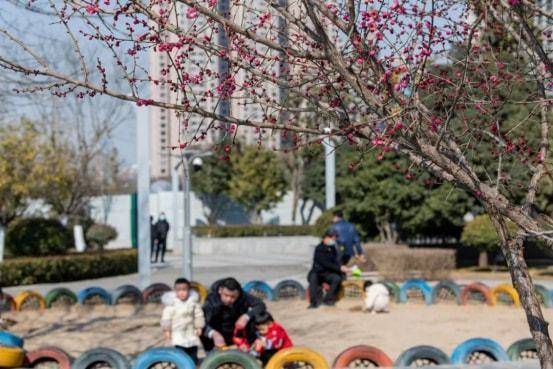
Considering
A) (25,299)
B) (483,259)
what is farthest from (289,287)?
(483,259)

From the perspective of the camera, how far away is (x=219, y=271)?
28.0m

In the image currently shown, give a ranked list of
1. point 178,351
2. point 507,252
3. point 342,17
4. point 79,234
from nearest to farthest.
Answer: point 342,17 < point 507,252 < point 178,351 < point 79,234

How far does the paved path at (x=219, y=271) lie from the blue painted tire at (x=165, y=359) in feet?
44.3

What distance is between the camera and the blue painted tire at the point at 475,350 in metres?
9.45

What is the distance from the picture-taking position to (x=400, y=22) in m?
5.38

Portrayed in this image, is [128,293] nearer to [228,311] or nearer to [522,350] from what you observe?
[228,311]

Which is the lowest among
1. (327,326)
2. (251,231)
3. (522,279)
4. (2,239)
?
(327,326)

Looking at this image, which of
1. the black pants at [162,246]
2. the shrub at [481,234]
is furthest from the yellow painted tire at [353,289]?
the black pants at [162,246]

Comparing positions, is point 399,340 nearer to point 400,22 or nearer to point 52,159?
point 400,22

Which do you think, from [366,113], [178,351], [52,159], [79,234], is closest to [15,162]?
[52,159]

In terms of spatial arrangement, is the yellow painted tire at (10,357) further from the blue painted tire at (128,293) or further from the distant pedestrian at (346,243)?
the distant pedestrian at (346,243)

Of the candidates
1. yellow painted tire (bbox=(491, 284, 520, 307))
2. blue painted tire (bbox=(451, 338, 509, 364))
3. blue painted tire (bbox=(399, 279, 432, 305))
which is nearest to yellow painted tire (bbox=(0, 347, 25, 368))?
blue painted tire (bbox=(451, 338, 509, 364))

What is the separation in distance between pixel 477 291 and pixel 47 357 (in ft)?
29.1

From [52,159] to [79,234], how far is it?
6687 millimetres
